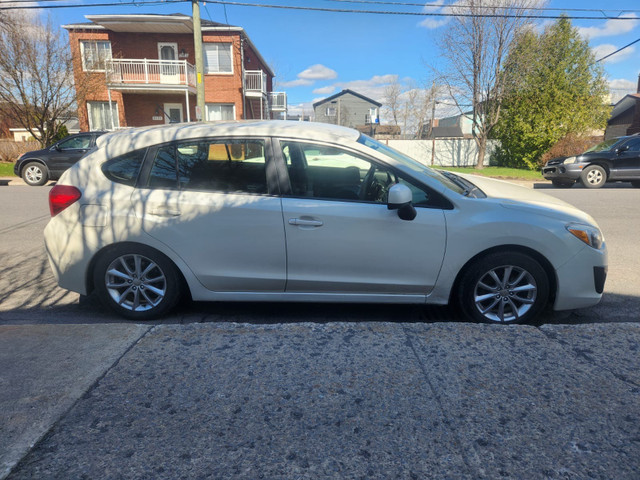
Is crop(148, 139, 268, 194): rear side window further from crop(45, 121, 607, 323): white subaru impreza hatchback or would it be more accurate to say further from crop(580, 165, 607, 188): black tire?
crop(580, 165, 607, 188): black tire

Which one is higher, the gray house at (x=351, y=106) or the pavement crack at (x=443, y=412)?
the gray house at (x=351, y=106)

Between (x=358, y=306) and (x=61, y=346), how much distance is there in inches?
93.3

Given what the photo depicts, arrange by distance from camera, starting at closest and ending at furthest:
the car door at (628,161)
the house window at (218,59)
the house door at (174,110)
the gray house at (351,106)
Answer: the car door at (628,161), the house window at (218,59), the house door at (174,110), the gray house at (351,106)

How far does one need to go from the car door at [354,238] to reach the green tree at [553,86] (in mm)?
20273

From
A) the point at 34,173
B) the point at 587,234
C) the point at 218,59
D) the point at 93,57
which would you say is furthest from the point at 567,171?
the point at 93,57

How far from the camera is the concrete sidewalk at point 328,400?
1921 mm

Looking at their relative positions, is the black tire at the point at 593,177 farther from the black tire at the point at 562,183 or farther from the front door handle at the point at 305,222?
the front door handle at the point at 305,222

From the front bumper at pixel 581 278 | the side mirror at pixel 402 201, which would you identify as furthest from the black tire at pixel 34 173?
the front bumper at pixel 581 278

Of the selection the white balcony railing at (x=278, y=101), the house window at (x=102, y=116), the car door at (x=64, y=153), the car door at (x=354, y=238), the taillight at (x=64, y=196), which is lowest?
the car door at (x=354, y=238)

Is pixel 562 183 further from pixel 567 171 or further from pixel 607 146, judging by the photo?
pixel 607 146

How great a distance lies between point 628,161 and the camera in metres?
13.6

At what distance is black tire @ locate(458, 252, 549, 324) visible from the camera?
137 inches

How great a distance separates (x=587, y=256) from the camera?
349cm

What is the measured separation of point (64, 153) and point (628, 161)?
17.1 metres
